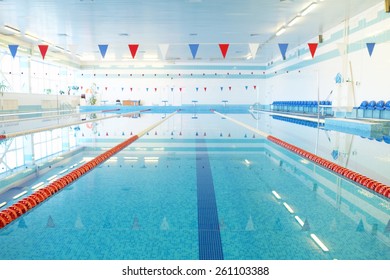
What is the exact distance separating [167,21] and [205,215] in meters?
8.90

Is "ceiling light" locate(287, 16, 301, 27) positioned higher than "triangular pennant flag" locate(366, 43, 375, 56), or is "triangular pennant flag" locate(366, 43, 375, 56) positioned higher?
"ceiling light" locate(287, 16, 301, 27)

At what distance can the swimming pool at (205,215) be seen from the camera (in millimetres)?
1908

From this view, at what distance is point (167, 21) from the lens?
1027 cm

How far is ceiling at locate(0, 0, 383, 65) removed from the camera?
838 centimetres

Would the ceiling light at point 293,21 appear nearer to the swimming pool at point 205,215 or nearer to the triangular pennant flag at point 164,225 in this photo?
the swimming pool at point 205,215

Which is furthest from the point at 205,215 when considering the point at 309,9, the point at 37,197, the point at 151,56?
the point at 151,56

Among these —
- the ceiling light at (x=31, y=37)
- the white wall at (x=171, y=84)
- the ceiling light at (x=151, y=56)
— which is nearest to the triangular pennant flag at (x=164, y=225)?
the ceiling light at (x=31, y=37)

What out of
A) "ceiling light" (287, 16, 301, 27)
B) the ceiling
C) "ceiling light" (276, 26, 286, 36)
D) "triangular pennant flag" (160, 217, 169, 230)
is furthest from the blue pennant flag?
"triangular pennant flag" (160, 217, 169, 230)

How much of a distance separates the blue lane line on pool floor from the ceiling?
19.0ft

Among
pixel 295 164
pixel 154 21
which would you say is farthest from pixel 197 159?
pixel 154 21

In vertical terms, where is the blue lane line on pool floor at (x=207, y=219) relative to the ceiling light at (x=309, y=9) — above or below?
below

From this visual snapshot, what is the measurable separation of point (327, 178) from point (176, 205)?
1.83 m

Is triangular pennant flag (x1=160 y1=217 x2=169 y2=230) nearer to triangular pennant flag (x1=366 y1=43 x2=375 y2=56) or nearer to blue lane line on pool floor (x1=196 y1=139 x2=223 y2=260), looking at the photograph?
blue lane line on pool floor (x1=196 y1=139 x2=223 y2=260)
